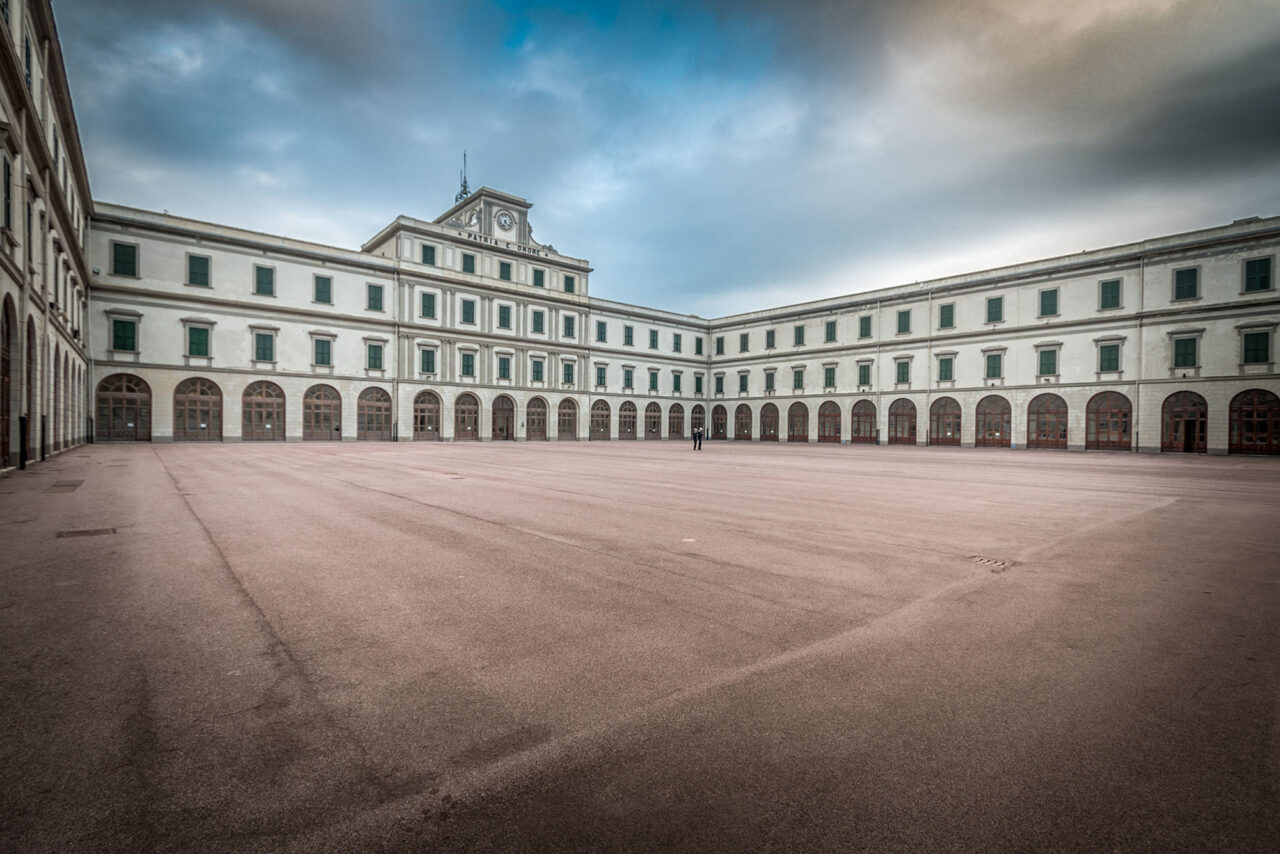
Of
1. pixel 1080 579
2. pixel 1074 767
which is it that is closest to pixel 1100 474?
pixel 1080 579

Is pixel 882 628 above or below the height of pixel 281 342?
below

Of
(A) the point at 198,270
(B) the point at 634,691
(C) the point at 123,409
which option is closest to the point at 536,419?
(A) the point at 198,270

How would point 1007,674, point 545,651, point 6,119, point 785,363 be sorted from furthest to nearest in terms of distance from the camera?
point 785,363
point 6,119
point 545,651
point 1007,674

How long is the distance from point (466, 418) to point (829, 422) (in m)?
28.8

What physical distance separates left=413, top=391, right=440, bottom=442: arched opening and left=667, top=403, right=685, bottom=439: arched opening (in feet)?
73.2

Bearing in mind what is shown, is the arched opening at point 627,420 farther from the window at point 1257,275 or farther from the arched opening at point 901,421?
the window at point 1257,275

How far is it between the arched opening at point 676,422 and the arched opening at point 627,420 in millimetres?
4040

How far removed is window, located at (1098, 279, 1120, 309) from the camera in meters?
33.8

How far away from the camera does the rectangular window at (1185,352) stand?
3120 centimetres

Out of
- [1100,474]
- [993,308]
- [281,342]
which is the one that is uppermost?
[993,308]

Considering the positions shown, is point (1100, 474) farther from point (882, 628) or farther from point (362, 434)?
point (362, 434)

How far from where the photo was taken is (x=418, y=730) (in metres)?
2.51

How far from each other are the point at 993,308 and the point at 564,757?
44873mm

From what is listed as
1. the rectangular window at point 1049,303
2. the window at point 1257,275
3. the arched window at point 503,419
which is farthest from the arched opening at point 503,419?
the window at point 1257,275
